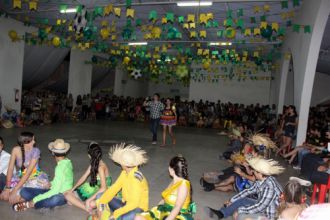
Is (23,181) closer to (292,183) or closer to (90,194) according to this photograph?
(90,194)

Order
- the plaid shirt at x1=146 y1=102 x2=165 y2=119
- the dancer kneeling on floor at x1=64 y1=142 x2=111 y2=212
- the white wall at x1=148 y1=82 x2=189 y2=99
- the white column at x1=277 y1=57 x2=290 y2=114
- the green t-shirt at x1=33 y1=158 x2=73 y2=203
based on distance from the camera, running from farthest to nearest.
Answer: the white wall at x1=148 y1=82 x2=189 y2=99
the white column at x1=277 y1=57 x2=290 y2=114
the plaid shirt at x1=146 y1=102 x2=165 y2=119
the green t-shirt at x1=33 y1=158 x2=73 y2=203
the dancer kneeling on floor at x1=64 y1=142 x2=111 y2=212

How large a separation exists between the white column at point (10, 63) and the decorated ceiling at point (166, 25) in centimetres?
33

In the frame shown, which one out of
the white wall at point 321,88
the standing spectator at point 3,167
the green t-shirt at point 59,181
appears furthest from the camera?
the white wall at point 321,88

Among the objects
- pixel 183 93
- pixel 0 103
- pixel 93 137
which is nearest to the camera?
pixel 93 137

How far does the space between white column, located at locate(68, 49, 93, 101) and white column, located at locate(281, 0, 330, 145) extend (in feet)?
38.8

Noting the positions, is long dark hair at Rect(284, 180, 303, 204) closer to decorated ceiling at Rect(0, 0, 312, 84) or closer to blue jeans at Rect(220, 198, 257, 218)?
blue jeans at Rect(220, 198, 257, 218)

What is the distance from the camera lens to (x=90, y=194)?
4.10m

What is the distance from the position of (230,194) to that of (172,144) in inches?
185

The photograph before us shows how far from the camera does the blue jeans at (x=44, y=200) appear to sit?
3906mm

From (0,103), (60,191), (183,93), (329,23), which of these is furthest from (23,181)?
(183,93)

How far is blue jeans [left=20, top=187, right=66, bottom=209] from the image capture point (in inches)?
154

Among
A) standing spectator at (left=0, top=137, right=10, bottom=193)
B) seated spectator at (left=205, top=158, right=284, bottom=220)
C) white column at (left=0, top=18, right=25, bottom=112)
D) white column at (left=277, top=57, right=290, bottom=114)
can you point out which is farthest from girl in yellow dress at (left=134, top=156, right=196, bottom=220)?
white column at (left=0, top=18, right=25, bottom=112)

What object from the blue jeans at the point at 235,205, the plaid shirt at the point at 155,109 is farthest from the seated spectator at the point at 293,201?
the plaid shirt at the point at 155,109

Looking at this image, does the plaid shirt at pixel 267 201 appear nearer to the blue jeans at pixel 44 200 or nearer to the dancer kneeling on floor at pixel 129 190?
the dancer kneeling on floor at pixel 129 190
